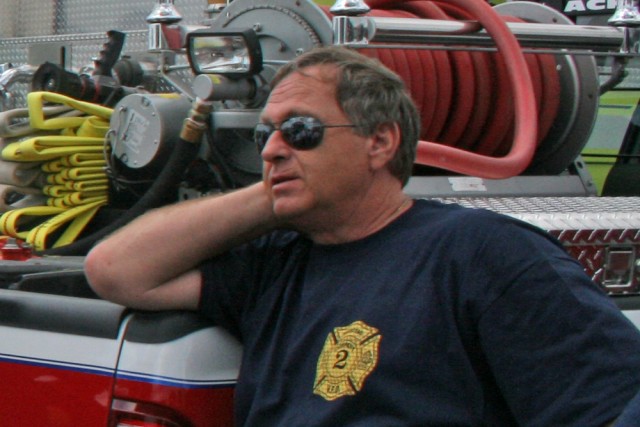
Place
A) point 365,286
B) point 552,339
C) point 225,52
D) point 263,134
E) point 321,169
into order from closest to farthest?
point 552,339, point 365,286, point 321,169, point 263,134, point 225,52

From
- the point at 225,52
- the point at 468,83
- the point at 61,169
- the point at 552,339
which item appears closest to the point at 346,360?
the point at 552,339

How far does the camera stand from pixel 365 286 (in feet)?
7.00

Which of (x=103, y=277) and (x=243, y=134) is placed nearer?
(x=103, y=277)

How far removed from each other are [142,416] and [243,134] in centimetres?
147

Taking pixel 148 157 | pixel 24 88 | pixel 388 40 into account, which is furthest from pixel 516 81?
pixel 24 88

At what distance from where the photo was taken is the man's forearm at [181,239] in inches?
92.1

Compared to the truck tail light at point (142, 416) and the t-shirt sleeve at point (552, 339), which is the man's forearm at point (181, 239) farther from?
the t-shirt sleeve at point (552, 339)

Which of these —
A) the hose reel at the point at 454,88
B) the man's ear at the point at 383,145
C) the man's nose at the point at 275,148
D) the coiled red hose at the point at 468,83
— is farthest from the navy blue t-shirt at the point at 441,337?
the coiled red hose at the point at 468,83

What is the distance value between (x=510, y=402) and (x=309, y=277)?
526 mm

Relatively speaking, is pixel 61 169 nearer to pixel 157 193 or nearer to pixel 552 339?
pixel 157 193

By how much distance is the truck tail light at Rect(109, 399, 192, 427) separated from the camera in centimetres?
207

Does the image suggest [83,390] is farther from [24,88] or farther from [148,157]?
[24,88]

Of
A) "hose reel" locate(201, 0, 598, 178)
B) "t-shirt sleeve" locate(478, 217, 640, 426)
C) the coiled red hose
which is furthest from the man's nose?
the coiled red hose

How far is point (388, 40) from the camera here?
128 inches
